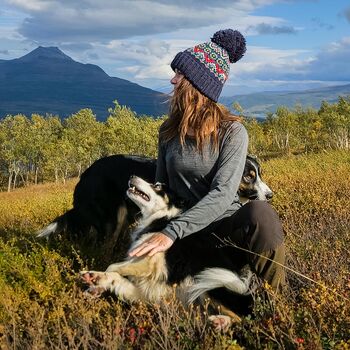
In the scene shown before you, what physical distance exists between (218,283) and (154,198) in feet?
3.46

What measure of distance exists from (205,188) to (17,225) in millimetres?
4721

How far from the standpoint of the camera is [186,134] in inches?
169

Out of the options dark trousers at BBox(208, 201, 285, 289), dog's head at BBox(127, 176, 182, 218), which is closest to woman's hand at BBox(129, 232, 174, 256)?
dark trousers at BBox(208, 201, 285, 289)

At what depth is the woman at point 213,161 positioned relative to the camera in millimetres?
3842

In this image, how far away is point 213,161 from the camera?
13.8 ft

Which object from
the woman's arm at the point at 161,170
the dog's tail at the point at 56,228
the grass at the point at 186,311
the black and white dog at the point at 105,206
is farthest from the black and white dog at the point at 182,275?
the dog's tail at the point at 56,228

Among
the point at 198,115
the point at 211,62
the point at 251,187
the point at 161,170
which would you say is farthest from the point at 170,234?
the point at 251,187

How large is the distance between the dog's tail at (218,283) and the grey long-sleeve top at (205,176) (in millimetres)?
343

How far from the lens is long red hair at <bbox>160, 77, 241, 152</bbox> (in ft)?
13.6

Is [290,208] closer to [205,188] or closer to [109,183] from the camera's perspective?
[109,183]

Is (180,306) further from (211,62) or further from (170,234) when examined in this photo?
(211,62)

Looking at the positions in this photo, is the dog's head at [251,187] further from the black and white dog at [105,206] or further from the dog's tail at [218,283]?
the dog's tail at [218,283]

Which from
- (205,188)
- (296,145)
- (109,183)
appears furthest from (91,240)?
(296,145)

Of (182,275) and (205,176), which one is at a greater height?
(205,176)
